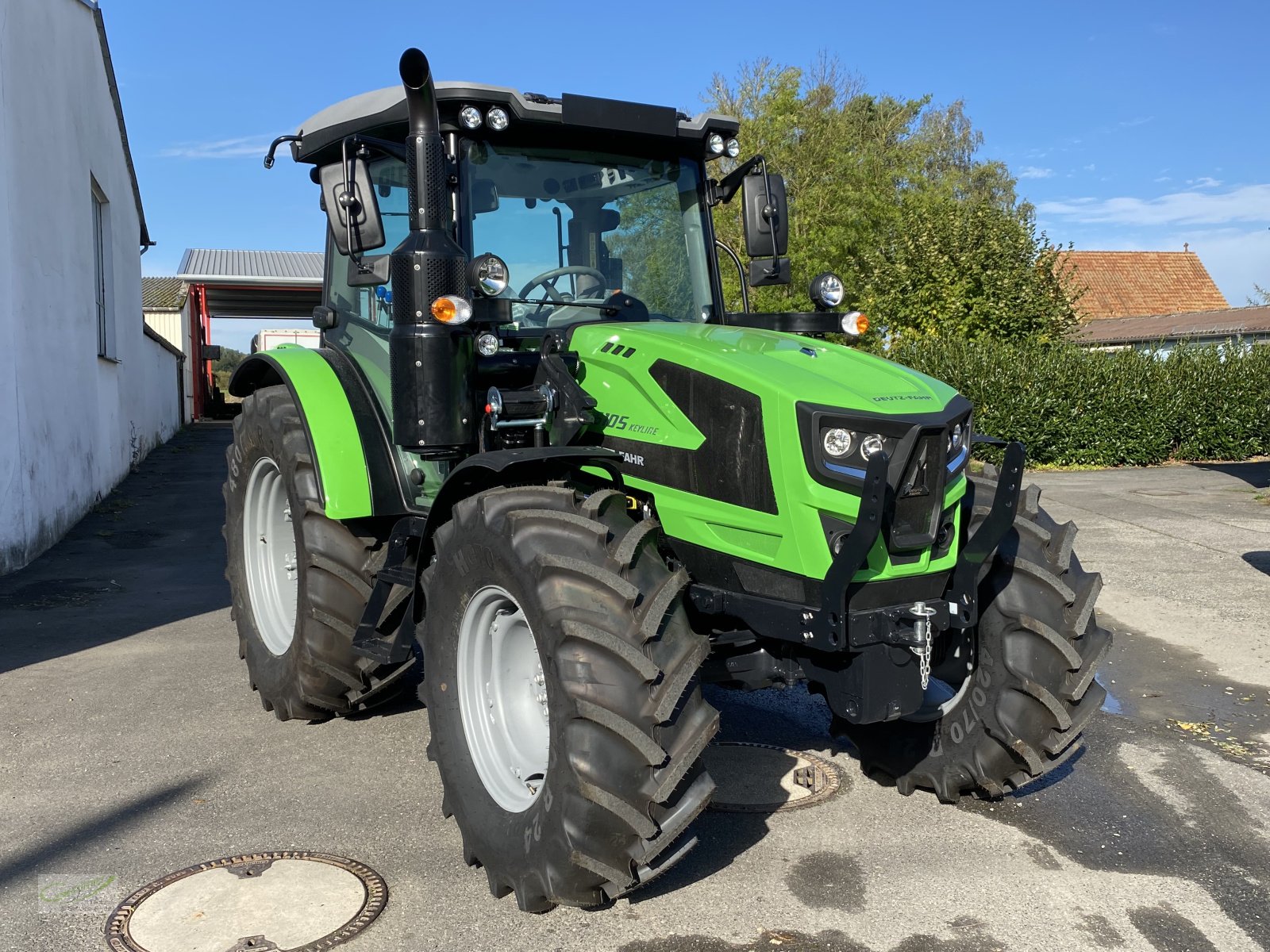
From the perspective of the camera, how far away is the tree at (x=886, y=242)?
21.1m

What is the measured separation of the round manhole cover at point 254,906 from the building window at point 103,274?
12.1 metres

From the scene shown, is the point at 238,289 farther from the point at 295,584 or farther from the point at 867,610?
the point at 867,610

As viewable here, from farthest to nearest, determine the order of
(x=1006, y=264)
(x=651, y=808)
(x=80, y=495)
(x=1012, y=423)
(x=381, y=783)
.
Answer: (x=1006, y=264) < (x=1012, y=423) < (x=80, y=495) < (x=381, y=783) < (x=651, y=808)

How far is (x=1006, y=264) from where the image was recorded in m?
21.1

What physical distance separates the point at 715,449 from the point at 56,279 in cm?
943

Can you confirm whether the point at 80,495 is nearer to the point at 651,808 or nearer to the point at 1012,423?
the point at 651,808

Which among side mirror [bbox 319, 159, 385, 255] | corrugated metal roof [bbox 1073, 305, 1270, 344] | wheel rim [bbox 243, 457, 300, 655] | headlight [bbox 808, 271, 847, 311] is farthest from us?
corrugated metal roof [bbox 1073, 305, 1270, 344]

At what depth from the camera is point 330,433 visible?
4.82 meters

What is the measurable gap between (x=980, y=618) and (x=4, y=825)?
3.49 m

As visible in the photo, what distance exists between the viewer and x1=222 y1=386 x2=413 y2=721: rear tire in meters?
4.76

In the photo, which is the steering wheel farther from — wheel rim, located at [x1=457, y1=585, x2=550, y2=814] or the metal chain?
the metal chain

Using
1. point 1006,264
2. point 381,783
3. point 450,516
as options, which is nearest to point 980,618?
point 450,516

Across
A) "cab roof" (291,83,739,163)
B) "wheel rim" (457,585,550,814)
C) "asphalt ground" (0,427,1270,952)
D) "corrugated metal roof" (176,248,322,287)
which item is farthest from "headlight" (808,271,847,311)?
"corrugated metal roof" (176,248,322,287)

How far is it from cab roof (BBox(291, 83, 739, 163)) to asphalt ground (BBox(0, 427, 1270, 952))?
2.52 metres
